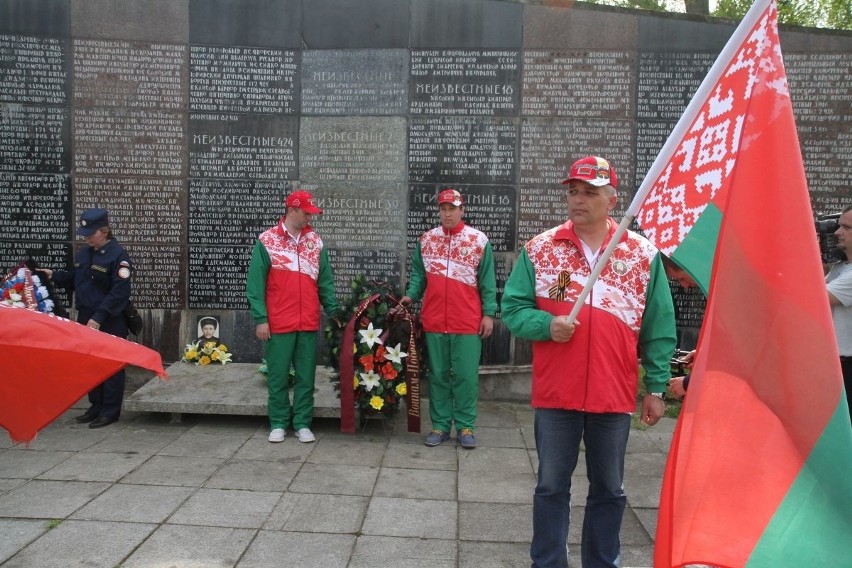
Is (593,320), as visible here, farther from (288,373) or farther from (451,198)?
(288,373)

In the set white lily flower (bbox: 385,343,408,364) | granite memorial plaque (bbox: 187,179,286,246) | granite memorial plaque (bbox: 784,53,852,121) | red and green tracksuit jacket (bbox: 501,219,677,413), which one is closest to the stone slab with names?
granite memorial plaque (bbox: 784,53,852,121)

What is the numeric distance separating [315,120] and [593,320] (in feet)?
15.6

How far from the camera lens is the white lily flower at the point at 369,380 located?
5773 millimetres

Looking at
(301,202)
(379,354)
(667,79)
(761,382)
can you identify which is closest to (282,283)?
(301,202)

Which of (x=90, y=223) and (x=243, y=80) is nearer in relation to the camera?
(x=90, y=223)

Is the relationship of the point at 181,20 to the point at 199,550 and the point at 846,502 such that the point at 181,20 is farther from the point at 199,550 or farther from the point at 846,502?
the point at 846,502

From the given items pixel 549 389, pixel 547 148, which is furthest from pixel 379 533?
pixel 547 148

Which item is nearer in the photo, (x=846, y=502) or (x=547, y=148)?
(x=846, y=502)

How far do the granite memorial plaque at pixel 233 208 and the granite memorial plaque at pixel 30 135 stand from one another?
142 centimetres

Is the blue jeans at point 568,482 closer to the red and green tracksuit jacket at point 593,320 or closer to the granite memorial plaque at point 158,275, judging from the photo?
the red and green tracksuit jacket at point 593,320

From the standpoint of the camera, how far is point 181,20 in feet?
23.0

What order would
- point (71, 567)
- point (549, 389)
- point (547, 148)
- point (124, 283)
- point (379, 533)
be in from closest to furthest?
1. point (549, 389)
2. point (71, 567)
3. point (379, 533)
4. point (124, 283)
5. point (547, 148)

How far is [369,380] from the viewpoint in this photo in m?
5.79

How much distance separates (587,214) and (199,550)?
8.31 ft
